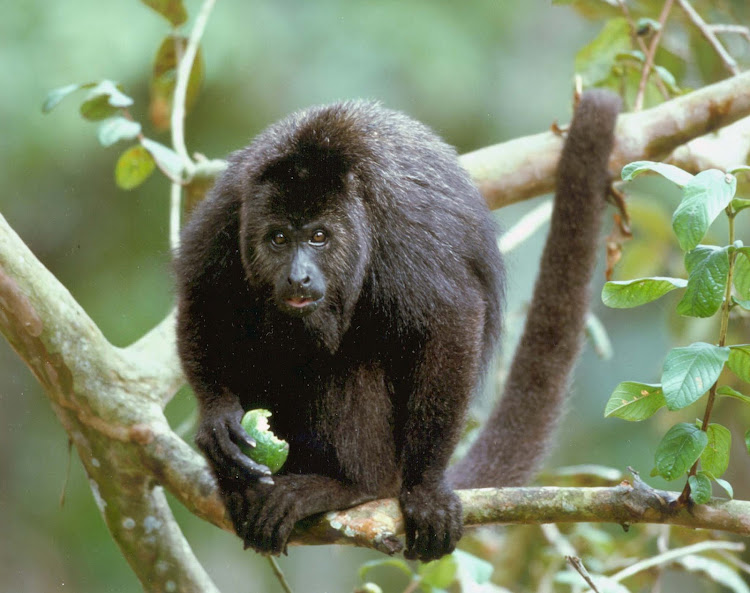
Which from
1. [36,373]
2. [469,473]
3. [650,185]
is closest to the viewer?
[36,373]

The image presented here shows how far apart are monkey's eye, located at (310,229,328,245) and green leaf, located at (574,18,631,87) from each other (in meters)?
1.83

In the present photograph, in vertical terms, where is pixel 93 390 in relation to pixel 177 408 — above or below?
above

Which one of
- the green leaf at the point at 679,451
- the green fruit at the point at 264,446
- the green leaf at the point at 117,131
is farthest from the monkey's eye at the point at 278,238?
the green leaf at the point at 679,451

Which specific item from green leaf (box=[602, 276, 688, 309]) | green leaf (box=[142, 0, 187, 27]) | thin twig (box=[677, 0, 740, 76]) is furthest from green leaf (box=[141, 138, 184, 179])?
thin twig (box=[677, 0, 740, 76])

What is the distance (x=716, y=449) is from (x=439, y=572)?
3.86 feet

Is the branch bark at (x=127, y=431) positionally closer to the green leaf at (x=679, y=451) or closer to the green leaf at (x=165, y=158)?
the green leaf at (x=679, y=451)

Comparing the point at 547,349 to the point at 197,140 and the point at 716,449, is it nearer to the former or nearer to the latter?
the point at 716,449

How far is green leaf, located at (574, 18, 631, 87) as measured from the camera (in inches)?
148

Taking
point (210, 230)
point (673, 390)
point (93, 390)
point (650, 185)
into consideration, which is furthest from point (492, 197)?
point (650, 185)

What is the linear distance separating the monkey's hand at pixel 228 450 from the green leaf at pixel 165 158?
110cm

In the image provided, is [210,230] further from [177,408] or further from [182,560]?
[177,408]

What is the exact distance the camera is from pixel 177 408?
567 cm

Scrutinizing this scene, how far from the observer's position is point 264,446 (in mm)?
2344

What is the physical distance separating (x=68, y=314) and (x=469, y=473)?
1394mm
